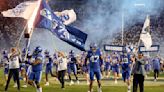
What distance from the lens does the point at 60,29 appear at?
2005 centimetres

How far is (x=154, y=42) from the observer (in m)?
60.1

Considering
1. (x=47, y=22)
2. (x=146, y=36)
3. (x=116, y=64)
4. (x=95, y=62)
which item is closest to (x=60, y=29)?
(x=47, y=22)

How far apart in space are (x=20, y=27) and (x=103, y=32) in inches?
493

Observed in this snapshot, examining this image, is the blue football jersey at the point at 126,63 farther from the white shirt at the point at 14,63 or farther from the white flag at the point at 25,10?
the white flag at the point at 25,10

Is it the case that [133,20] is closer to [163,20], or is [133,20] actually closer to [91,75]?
[163,20]

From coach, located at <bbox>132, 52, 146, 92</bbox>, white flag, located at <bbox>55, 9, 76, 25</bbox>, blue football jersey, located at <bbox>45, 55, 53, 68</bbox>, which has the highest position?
white flag, located at <bbox>55, 9, 76, 25</bbox>

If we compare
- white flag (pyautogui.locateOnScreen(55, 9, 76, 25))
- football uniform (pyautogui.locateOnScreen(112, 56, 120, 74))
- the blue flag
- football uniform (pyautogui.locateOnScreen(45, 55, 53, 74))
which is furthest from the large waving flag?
football uniform (pyautogui.locateOnScreen(112, 56, 120, 74))

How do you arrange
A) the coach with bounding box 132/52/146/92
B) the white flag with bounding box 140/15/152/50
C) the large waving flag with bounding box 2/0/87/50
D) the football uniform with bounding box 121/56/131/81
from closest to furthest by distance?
the coach with bounding box 132/52/146/92 → the large waving flag with bounding box 2/0/87/50 → the football uniform with bounding box 121/56/131/81 → the white flag with bounding box 140/15/152/50

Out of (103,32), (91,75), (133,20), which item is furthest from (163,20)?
(91,75)

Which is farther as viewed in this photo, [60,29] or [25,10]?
[25,10]

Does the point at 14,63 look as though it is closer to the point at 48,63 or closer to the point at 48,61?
the point at 48,61

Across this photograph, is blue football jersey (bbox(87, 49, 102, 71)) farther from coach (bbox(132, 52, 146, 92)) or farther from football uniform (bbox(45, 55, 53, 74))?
football uniform (bbox(45, 55, 53, 74))

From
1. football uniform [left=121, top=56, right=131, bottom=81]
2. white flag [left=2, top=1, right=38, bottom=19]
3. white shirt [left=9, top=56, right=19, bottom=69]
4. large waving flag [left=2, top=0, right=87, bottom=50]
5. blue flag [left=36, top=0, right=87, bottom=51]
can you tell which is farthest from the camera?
football uniform [left=121, top=56, right=131, bottom=81]

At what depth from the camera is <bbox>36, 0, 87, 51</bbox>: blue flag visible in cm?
1930
